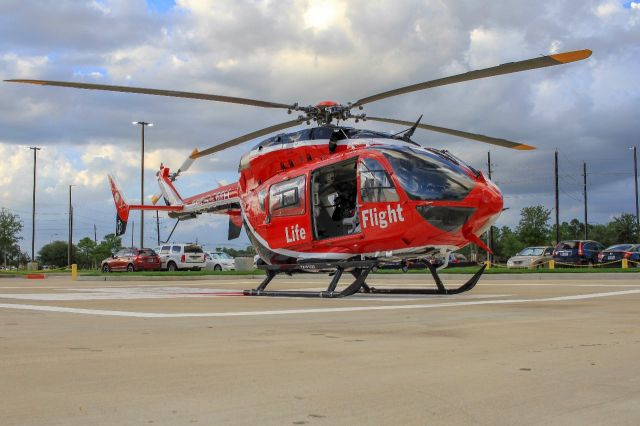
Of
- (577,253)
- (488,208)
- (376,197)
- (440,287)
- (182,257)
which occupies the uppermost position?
(376,197)

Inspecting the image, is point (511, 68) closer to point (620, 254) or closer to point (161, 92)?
point (161, 92)

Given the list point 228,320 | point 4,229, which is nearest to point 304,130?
point 228,320

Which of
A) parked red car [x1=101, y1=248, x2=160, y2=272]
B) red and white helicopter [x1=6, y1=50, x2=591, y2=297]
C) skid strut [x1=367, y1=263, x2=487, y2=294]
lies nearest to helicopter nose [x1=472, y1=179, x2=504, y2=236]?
red and white helicopter [x1=6, y1=50, x2=591, y2=297]

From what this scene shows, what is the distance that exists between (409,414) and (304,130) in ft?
36.8

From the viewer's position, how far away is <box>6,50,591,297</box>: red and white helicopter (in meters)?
11.5

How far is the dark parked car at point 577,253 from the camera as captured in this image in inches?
1443

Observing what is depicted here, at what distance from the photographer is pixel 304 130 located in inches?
555

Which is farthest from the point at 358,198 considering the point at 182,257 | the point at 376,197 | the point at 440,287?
the point at 182,257

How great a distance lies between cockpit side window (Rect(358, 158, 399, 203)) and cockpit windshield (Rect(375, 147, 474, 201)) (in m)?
0.24

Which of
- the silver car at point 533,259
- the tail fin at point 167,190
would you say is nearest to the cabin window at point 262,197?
the tail fin at point 167,190

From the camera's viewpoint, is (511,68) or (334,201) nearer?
(511,68)

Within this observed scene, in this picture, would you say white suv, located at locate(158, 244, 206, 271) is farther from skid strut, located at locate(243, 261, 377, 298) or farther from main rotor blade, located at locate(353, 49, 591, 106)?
main rotor blade, located at locate(353, 49, 591, 106)

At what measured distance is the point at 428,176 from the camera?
11.6 meters

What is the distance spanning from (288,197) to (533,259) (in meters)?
28.1
